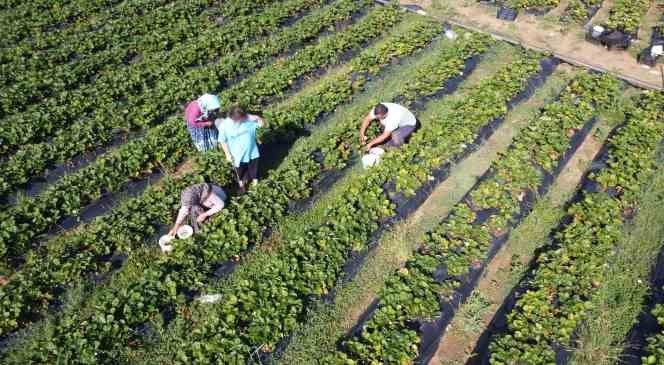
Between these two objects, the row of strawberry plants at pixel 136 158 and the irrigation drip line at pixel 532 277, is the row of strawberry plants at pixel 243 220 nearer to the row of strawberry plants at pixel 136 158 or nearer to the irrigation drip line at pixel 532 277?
the row of strawberry plants at pixel 136 158

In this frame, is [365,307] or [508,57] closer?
[365,307]

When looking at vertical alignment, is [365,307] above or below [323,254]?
below

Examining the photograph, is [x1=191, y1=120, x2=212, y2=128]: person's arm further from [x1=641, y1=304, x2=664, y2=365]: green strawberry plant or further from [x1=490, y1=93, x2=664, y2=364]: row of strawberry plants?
[x1=641, y1=304, x2=664, y2=365]: green strawberry plant

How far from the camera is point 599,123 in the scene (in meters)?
9.96

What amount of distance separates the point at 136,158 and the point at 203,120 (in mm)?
1397

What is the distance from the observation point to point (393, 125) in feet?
29.1

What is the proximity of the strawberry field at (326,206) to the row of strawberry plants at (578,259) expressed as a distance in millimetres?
28

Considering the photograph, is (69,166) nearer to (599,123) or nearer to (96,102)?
(96,102)

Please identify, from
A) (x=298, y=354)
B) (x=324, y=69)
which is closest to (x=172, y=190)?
(x=298, y=354)

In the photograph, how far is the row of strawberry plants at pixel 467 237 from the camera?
6.25 metres

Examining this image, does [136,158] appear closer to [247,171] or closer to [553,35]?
[247,171]

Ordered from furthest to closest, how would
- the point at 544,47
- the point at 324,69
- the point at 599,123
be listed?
the point at 544,47, the point at 324,69, the point at 599,123

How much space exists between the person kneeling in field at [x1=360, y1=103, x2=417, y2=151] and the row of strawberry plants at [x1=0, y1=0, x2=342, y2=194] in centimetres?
389

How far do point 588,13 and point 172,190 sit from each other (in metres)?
11.9
